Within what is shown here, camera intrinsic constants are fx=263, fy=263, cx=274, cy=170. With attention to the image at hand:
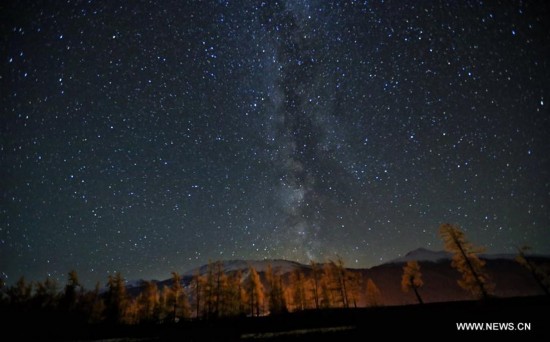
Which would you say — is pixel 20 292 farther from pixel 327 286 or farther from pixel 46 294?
pixel 327 286

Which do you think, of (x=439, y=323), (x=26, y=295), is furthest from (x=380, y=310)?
(x=26, y=295)

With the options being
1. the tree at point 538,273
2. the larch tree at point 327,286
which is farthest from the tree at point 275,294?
the tree at point 538,273

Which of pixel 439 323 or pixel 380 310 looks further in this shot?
pixel 380 310

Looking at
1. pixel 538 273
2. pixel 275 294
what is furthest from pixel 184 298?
pixel 538 273

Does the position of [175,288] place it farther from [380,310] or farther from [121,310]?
[380,310]

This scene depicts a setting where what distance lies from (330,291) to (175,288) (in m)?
28.4

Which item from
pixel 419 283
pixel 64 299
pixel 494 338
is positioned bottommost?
pixel 494 338

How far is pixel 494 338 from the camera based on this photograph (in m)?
12.4

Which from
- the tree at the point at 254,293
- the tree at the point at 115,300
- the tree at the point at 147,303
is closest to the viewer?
the tree at the point at 115,300

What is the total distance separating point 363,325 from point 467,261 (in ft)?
66.5

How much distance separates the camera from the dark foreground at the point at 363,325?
46.8ft

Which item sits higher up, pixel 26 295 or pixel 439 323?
pixel 26 295

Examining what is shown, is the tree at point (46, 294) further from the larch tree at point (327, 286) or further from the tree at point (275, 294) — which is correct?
the larch tree at point (327, 286)

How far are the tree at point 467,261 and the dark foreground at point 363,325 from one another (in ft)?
43.7
